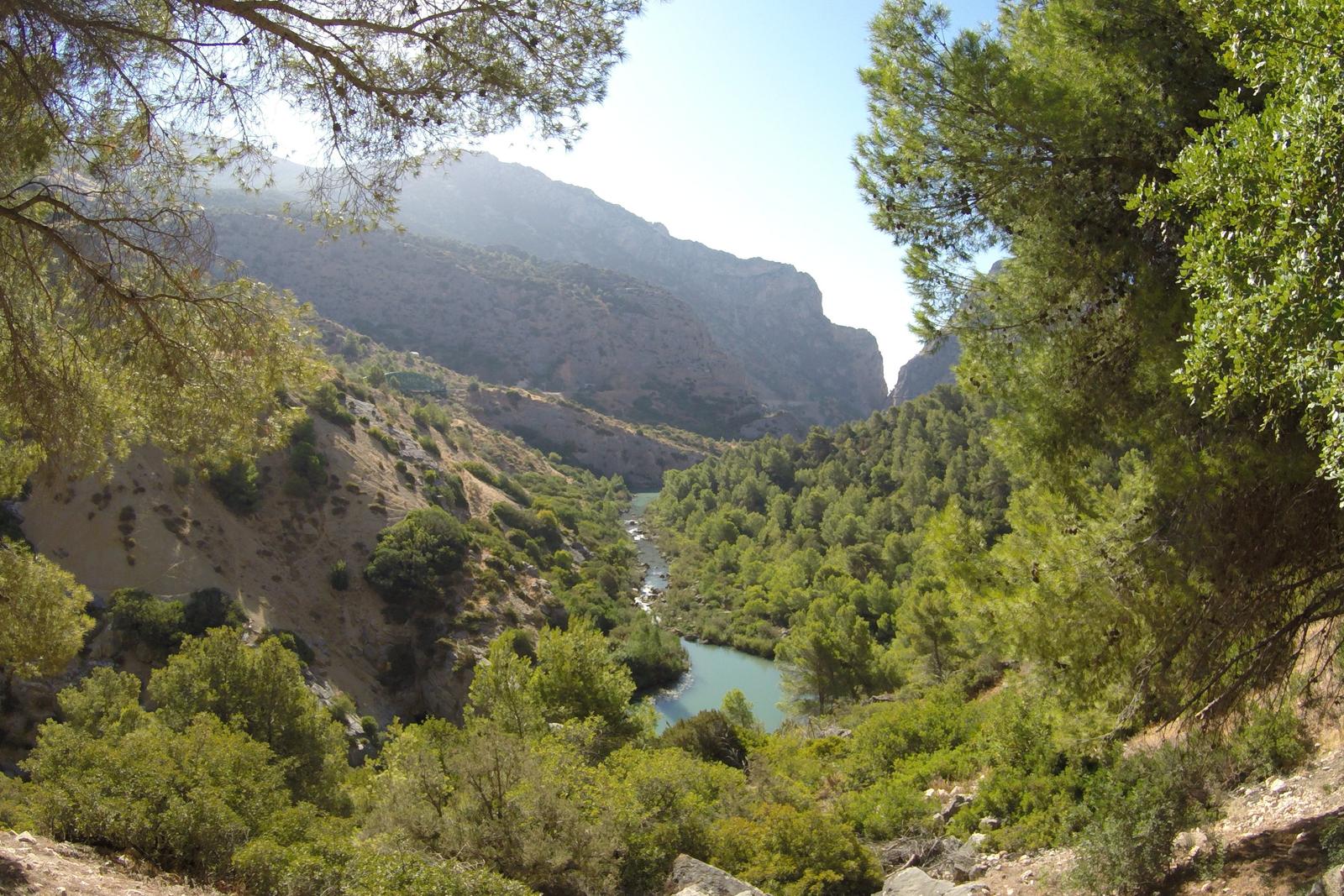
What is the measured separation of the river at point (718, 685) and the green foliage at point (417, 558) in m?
12.1

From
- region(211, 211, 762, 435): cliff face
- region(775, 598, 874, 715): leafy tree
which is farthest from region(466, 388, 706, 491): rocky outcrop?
region(775, 598, 874, 715): leafy tree

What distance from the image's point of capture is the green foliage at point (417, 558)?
113 ft

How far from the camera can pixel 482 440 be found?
260 ft

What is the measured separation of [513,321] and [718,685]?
108717 millimetres

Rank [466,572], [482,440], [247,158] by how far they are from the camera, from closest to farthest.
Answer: [247,158]
[466,572]
[482,440]

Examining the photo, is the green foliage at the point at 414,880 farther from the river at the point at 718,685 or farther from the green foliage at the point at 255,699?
the river at the point at 718,685

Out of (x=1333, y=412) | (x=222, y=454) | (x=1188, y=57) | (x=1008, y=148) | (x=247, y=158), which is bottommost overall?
(x=222, y=454)

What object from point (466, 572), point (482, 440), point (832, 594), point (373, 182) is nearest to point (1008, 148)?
point (373, 182)

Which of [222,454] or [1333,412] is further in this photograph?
[222,454]

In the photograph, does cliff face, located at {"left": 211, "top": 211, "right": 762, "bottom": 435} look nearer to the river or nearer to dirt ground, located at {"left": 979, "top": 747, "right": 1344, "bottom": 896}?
the river

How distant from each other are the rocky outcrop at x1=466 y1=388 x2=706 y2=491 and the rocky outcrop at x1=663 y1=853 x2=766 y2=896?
90.4 m

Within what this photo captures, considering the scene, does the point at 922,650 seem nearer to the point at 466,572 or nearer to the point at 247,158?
the point at 466,572

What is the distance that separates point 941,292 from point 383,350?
347 ft

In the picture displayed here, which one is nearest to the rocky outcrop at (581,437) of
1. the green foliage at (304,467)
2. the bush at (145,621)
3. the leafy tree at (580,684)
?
the green foliage at (304,467)
